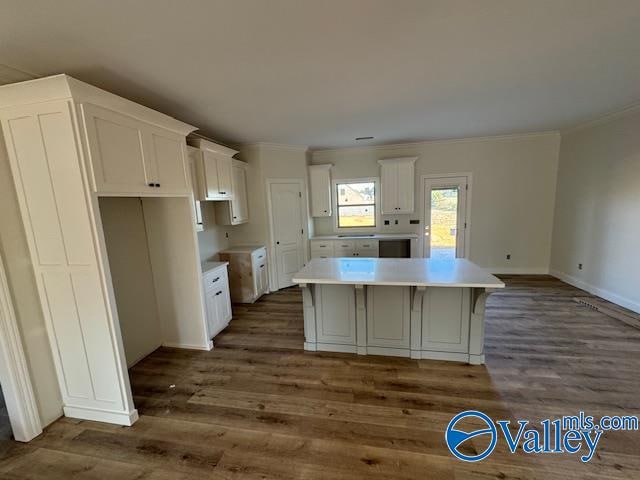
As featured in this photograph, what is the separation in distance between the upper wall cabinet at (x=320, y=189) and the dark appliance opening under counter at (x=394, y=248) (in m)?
1.27

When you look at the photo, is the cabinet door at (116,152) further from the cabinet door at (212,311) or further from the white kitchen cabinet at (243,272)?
the white kitchen cabinet at (243,272)

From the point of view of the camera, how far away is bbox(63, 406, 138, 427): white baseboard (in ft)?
6.79

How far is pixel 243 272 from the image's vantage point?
4.30 meters

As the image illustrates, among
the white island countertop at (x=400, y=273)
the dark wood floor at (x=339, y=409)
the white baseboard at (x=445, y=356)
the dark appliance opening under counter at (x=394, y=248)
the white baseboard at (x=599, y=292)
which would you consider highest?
the white island countertop at (x=400, y=273)

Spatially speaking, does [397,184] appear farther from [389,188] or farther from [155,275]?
[155,275]

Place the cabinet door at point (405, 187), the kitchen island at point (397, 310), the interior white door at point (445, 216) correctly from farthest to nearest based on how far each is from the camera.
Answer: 1. the interior white door at point (445, 216)
2. the cabinet door at point (405, 187)
3. the kitchen island at point (397, 310)

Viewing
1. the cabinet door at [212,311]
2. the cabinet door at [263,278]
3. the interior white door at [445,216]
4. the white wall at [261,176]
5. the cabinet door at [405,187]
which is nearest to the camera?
the cabinet door at [212,311]

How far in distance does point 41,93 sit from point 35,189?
0.64m

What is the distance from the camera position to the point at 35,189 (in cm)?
185

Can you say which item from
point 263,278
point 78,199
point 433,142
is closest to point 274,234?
point 263,278

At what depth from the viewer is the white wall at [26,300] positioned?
1.83m

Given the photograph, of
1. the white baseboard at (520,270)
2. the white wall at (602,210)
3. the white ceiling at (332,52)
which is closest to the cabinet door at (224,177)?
the white ceiling at (332,52)

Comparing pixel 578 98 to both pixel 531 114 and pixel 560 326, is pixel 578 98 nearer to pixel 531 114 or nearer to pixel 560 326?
pixel 531 114

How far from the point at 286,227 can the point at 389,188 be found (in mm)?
2156
